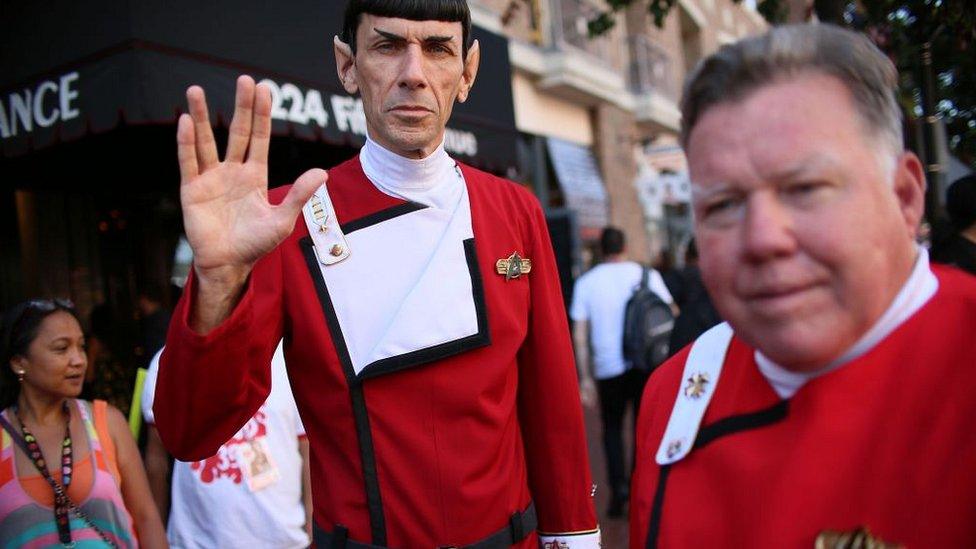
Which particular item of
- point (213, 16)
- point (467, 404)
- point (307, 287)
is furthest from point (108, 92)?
point (467, 404)

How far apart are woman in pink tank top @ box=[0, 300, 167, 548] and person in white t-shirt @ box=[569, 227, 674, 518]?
370cm

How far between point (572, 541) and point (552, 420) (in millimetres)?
301

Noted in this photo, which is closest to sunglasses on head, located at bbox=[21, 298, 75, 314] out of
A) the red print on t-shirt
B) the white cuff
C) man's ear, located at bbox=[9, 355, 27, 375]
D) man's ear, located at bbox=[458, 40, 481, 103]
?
man's ear, located at bbox=[9, 355, 27, 375]

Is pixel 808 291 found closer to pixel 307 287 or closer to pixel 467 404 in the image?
pixel 467 404

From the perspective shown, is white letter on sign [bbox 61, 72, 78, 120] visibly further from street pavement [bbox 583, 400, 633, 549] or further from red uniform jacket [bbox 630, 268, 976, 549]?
red uniform jacket [bbox 630, 268, 976, 549]

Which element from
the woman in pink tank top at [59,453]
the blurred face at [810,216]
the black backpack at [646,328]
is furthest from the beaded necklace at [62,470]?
the black backpack at [646,328]

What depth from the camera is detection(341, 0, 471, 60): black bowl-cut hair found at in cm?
198

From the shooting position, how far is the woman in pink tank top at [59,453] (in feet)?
8.59

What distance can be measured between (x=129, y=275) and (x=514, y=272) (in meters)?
6.19

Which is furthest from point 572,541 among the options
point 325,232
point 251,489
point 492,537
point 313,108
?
point 313,108

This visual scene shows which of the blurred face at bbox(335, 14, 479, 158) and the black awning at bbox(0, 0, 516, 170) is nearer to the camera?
the blurred face at bbox(335, 14, 479, 158)

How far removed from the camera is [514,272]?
2.05 meters

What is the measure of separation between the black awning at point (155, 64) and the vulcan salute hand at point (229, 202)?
274 centimetres

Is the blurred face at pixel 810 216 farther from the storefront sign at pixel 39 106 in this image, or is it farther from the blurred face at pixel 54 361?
the storefront sign at pixel 39 106
